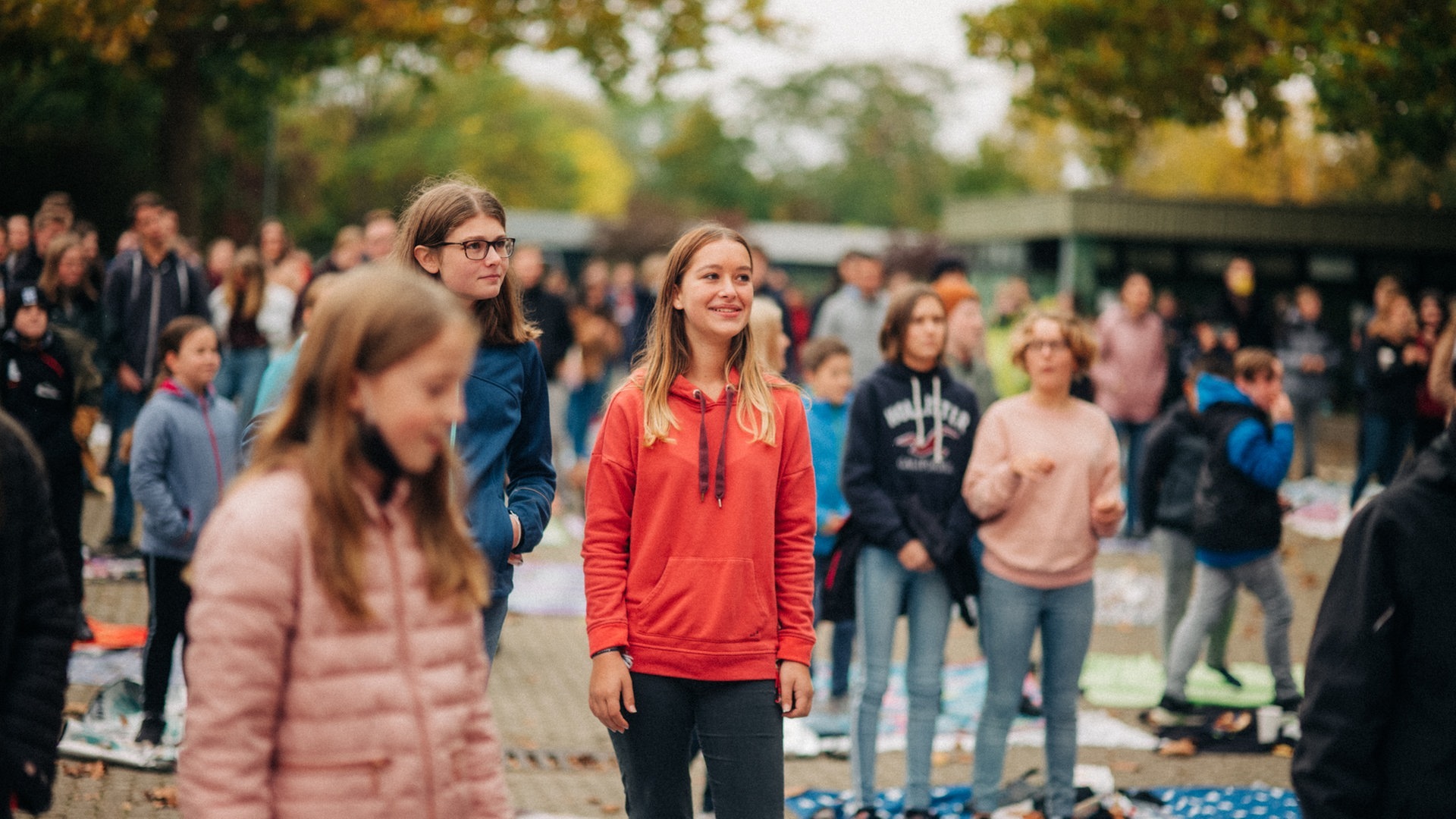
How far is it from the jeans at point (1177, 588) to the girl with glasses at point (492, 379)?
532 centimetres

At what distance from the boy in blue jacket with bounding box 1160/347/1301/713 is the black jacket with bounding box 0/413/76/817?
635 cm

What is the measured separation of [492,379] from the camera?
3973 mm

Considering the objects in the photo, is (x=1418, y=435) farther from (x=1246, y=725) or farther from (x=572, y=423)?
(x=572, y=423)

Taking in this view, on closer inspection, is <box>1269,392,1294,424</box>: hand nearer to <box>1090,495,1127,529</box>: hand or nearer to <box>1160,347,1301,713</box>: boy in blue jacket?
<box>1160,347,1301,713</box>: boy in blue jacket

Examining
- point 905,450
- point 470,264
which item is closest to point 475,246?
point 470,264

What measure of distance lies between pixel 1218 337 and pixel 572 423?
23.0 feet

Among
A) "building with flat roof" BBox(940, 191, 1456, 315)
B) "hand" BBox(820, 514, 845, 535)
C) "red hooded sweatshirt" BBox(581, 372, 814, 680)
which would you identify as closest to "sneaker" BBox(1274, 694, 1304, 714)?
"hand" BBox(820, 514, 845, 535)

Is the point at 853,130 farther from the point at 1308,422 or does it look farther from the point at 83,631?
the point at 83,631

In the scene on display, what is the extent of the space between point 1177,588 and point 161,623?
562 cm

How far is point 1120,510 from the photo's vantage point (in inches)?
238

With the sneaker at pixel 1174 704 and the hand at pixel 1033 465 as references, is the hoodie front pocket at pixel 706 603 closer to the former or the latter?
the hand at pixel 1033 465

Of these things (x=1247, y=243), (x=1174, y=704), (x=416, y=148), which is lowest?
(x=1174, y=704)

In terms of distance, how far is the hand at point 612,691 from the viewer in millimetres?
3820

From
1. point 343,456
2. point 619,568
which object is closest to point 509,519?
point 619,568
